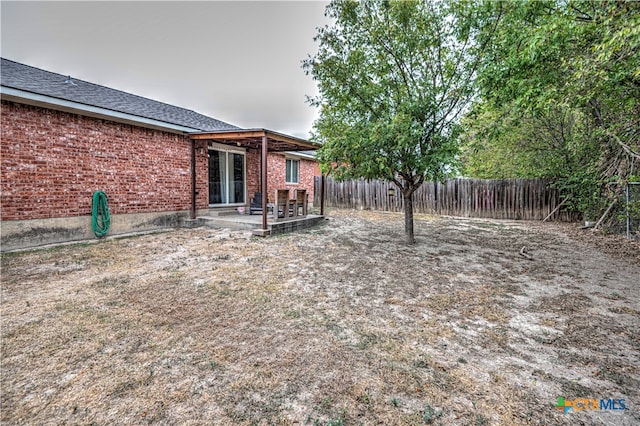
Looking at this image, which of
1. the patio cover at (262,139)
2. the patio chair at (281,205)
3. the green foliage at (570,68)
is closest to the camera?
the green foliage at (570,68)

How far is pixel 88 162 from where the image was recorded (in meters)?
6.39

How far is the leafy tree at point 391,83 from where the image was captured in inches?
210

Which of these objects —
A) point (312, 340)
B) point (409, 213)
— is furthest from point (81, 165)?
point (409, 213)

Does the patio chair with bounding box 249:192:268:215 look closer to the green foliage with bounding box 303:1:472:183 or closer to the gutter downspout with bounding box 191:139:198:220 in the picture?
the gutter downspout with bounding box 191:139:198:220

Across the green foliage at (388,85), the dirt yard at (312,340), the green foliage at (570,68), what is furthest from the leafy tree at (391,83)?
the dirt yard at (312,340)

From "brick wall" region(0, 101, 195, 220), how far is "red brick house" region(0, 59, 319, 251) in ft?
0.05

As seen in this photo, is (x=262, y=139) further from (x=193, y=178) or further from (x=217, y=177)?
(x=217, y=177)

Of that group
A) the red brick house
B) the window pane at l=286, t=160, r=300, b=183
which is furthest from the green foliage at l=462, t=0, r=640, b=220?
the window pane at l=286, t=160, r=300, b=183

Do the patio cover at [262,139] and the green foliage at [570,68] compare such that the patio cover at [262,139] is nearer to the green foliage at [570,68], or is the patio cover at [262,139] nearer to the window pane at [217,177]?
the window pane at [217,177]

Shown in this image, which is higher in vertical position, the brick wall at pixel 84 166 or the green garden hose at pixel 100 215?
the brick wall at pixel 84 166

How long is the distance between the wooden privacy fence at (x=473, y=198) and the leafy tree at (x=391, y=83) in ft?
16.6

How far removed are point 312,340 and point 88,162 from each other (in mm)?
6885

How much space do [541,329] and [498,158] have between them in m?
11.5

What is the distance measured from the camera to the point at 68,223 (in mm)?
6094
